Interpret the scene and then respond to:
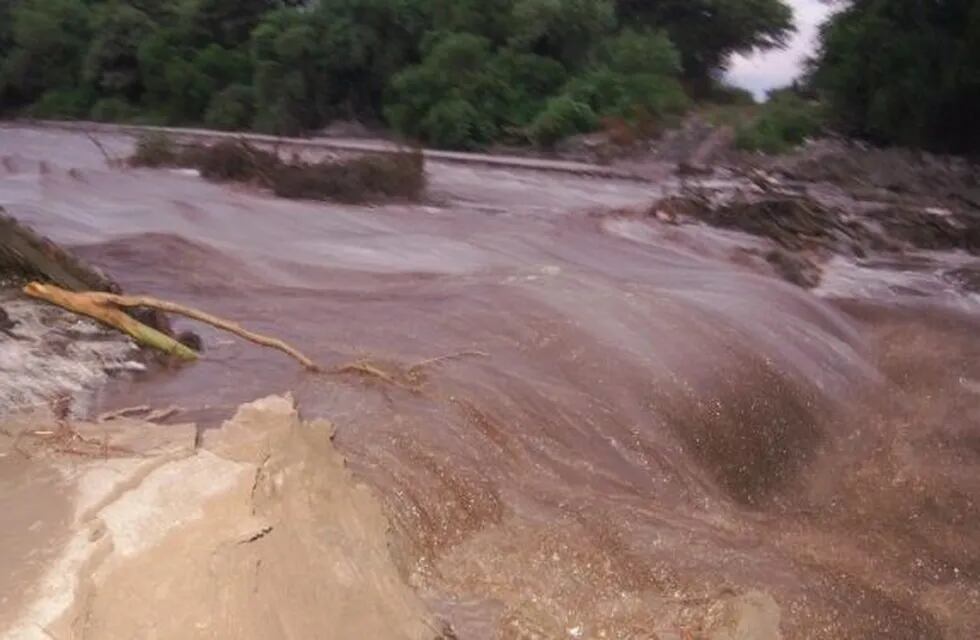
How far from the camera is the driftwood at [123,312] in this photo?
21.0 feet

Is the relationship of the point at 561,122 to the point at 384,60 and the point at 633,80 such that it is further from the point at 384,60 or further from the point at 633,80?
the point at 384,60

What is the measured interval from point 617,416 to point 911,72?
19003mm

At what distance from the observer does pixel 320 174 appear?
651 inches

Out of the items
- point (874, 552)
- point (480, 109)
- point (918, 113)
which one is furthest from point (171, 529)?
point (480, 109)

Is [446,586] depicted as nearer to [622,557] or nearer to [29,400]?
[622,557]

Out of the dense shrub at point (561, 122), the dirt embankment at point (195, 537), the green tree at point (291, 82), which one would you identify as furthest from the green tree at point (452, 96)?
the dirt embankment at point (195, 537)

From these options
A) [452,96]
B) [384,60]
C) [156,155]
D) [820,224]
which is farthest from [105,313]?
[384,60]

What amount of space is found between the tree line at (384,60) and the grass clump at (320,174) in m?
11.5

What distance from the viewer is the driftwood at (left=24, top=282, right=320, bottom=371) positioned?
6.40m

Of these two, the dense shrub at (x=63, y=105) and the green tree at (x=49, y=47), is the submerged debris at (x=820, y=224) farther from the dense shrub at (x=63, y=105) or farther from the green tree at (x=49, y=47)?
the green tree at (x=49, y=47)

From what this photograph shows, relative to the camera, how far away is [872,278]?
1323cm

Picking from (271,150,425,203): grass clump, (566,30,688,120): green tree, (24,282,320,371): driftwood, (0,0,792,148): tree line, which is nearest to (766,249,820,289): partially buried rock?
(271,150,425,203): grass clump

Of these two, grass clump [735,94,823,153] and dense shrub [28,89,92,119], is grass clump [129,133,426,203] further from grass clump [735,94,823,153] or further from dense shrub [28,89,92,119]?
dense shrub [28,89,92,119]

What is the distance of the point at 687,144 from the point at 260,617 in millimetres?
24182
